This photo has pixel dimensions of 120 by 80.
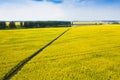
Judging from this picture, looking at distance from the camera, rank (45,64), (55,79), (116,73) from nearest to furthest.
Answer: (55,79) < (116,73) < (45,64)

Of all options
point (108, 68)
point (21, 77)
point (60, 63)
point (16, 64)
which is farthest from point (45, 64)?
point (108, 68)

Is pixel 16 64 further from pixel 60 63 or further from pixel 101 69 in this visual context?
pixel 101 69

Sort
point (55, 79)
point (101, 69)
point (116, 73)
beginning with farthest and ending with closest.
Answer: point (101, 69)
point (116, 73)
point (55, 79)

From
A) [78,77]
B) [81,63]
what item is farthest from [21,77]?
[81,63]

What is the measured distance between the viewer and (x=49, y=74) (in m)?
14.1

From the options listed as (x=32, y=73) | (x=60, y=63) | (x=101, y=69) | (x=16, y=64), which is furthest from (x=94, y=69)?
(x=16, y=64)

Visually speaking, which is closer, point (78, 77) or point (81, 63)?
point (78, 77)

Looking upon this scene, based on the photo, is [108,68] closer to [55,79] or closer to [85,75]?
[85,75]

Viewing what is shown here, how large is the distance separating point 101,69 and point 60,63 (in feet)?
12.7

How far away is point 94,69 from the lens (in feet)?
50.6

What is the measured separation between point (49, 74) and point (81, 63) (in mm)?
4256

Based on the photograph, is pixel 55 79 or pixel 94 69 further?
pixel 94 69

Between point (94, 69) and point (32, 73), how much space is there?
15.5 feet

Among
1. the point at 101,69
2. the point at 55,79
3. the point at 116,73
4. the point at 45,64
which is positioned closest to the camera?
the point at 55,79
